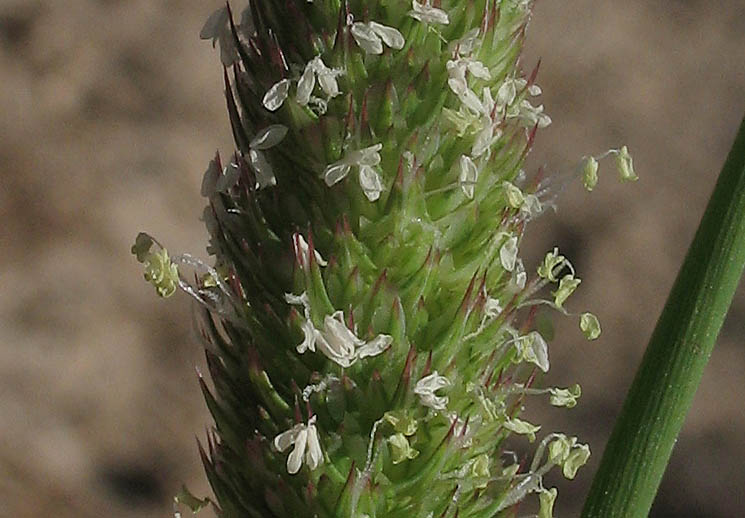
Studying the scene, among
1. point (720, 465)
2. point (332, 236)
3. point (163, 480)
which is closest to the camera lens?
point (332, 236)

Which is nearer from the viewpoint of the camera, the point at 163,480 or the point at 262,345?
the point at 262,345

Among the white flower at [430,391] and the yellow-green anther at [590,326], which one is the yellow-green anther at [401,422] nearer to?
the white flower at [430,391]

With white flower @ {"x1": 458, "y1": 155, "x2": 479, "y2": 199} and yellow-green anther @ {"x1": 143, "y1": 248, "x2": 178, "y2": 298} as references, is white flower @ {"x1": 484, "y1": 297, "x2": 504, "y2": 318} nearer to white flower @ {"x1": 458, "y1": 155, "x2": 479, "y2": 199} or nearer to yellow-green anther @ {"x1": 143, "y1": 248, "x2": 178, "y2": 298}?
white flower @ {"x1": 458, "y1": 155, "x2": 479, "y2": 199}

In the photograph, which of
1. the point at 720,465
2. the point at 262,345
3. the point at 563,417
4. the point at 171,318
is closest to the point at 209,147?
the point at 171,318

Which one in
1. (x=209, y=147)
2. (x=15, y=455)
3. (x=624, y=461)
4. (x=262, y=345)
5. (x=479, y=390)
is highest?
(x=209, y=147)

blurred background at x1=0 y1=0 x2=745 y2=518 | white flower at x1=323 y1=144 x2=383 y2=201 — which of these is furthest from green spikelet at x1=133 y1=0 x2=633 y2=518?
blurred background at x1=0 y1=0 x2=745 y2=518

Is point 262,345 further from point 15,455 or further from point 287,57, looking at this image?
point 15,455
